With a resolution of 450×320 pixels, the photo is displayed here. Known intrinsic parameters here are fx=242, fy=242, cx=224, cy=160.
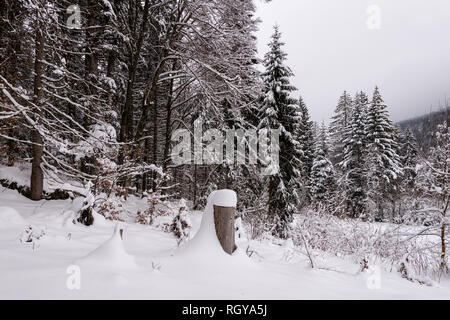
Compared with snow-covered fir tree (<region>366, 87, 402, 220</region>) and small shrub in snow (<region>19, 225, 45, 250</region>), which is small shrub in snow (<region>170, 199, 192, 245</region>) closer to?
small shrub in snow (<region>19, 225, 45, 250</region>)

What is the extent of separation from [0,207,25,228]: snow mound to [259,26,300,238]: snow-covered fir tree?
450 inches

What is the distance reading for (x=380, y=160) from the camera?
73.3ft

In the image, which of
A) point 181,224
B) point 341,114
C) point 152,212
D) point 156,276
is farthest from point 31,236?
point 341,114

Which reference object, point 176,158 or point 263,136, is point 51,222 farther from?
point 263,136

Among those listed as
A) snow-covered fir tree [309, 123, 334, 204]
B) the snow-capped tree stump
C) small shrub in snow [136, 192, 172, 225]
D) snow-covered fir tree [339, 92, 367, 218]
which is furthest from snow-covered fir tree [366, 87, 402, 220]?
the snow-capped tree stump

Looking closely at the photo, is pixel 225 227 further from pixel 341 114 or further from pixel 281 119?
pixel 341 114

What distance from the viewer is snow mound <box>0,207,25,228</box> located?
13.4 feet

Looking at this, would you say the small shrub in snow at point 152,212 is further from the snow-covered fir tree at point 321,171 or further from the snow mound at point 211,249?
the snow-covered fir tree at point 321,171

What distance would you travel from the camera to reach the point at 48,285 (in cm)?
215

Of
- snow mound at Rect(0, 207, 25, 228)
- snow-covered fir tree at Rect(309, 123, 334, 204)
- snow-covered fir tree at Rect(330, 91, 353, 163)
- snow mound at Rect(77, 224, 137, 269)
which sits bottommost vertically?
snow mound at Rect(77, 224, 137, 269)

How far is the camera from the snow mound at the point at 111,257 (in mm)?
2623

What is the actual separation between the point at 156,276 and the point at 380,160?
24.9 meters

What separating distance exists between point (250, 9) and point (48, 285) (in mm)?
9078

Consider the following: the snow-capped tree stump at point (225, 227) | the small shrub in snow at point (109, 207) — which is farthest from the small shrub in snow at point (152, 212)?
the snow-capped tree stump at point (225, 227)
